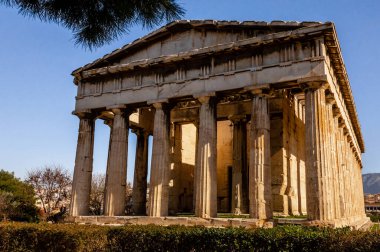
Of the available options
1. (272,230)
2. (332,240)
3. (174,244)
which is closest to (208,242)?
(174,244)

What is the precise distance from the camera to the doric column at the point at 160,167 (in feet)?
59.3

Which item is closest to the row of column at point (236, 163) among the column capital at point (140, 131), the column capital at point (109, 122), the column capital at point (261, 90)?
the column capital at point (261, 90)

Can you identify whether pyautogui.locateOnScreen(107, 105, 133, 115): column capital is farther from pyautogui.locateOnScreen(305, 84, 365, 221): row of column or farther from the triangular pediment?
pyautogui.locateOnScreen(305, 84, 365, 221): row of column

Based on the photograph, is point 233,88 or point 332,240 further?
point 233,88

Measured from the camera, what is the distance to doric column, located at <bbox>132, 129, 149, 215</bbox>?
24203 mm

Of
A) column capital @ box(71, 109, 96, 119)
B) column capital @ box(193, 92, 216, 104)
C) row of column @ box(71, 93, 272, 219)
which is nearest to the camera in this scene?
row of column @ box(71, 93, 272, 219)

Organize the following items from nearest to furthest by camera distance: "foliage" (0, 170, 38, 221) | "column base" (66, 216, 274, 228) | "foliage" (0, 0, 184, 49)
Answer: "foliage" (0, 0, 184, 49), "column base" (66, 216, 274, 228), "foliage" (0, 170, 38, 221)

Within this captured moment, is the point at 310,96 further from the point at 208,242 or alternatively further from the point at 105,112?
the point at 105,112

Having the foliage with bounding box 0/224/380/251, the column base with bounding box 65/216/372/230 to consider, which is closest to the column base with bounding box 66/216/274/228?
the column base with bounding box 65/216/372/230

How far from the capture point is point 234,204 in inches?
798

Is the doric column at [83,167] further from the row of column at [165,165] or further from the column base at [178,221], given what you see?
the column base at [178,221]

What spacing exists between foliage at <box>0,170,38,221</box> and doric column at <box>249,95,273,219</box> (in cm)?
2045

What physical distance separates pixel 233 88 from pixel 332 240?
9.49 metres

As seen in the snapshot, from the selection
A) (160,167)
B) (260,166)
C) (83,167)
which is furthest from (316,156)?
(83,167)
